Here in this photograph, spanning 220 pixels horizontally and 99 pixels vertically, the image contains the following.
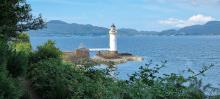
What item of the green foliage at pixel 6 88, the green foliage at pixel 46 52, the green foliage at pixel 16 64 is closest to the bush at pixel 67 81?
the green foliage at pixel 16 64

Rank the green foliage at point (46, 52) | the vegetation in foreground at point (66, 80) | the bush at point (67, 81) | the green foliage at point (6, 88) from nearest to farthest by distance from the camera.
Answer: the green foliage at point (6, 88) < the vegetation in foreground at point (66, 80) < the bush at point (67, 81) < the green foliage at point (46, 52)

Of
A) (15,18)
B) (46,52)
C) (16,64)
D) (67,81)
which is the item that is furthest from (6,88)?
(46,52)

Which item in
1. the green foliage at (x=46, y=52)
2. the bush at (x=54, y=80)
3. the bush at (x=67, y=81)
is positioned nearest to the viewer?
the bush at (x=67, y=81)

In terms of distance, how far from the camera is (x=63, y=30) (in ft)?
565

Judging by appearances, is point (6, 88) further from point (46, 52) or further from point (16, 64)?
point (46, 52)

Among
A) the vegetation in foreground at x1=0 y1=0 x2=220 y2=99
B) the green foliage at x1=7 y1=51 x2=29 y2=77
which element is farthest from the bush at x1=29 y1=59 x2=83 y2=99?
the green foliage at x1=7 y1=51 x2=29 y2=77

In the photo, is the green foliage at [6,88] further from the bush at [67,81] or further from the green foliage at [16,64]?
the green foliage at [16,64]

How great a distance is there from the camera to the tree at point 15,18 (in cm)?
1045

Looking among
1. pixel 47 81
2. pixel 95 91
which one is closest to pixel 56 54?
pixel 47 81

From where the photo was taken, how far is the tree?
412 inches

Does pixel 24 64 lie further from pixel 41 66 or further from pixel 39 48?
pixel 39 48

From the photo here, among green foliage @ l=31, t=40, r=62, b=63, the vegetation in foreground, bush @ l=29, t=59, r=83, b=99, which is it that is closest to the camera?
the vegetation in foreground

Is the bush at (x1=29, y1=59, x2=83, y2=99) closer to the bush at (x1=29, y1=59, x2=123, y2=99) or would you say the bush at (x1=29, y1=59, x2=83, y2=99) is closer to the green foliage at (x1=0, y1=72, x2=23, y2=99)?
the bush at (x1=29, y1=59, x2=123, y2=99)

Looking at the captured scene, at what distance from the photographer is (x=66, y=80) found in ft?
30.9
